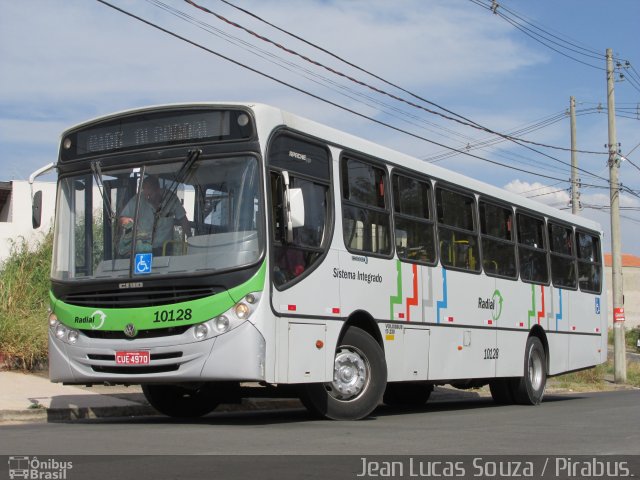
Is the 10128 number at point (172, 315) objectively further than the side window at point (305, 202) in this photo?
No

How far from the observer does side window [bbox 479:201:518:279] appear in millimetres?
15023

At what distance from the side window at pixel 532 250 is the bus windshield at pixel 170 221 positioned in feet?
24.0

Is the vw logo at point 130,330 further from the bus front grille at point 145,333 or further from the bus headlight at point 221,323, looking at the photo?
the bus headlight at point 221,323

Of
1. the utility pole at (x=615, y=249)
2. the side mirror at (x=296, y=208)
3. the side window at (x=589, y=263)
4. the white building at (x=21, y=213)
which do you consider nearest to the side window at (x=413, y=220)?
the side mirror at (x=296, y=208)

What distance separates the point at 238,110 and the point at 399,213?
9.97 ft

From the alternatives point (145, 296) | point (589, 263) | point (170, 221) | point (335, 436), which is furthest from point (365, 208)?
point (589, 263)

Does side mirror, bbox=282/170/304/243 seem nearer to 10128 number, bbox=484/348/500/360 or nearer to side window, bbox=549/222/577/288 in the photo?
10128 number, bbox=484/348/500/360

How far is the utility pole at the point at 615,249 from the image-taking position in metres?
30.7

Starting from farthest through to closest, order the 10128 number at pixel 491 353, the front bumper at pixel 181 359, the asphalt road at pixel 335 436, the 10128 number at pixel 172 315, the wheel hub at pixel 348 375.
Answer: the 10128 number at pixel 491 353 → the wheel hub at pixel 348 375 → the 10128 number at pixel 172 315 → the front bumper at pixel 181 359 → the asphalt road at pixel 335 436

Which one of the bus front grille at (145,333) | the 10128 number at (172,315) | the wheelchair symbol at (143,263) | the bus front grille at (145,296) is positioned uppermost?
the wheelchair symbol at (143,263)

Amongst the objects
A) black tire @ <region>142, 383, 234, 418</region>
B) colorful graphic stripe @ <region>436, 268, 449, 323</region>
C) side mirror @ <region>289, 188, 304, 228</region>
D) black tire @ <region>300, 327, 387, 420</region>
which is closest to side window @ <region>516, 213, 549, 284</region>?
colorful graphic stripe @ <region>436, 268, 449, 323</region>

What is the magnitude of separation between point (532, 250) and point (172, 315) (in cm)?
849

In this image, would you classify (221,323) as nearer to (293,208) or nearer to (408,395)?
(293,208)
